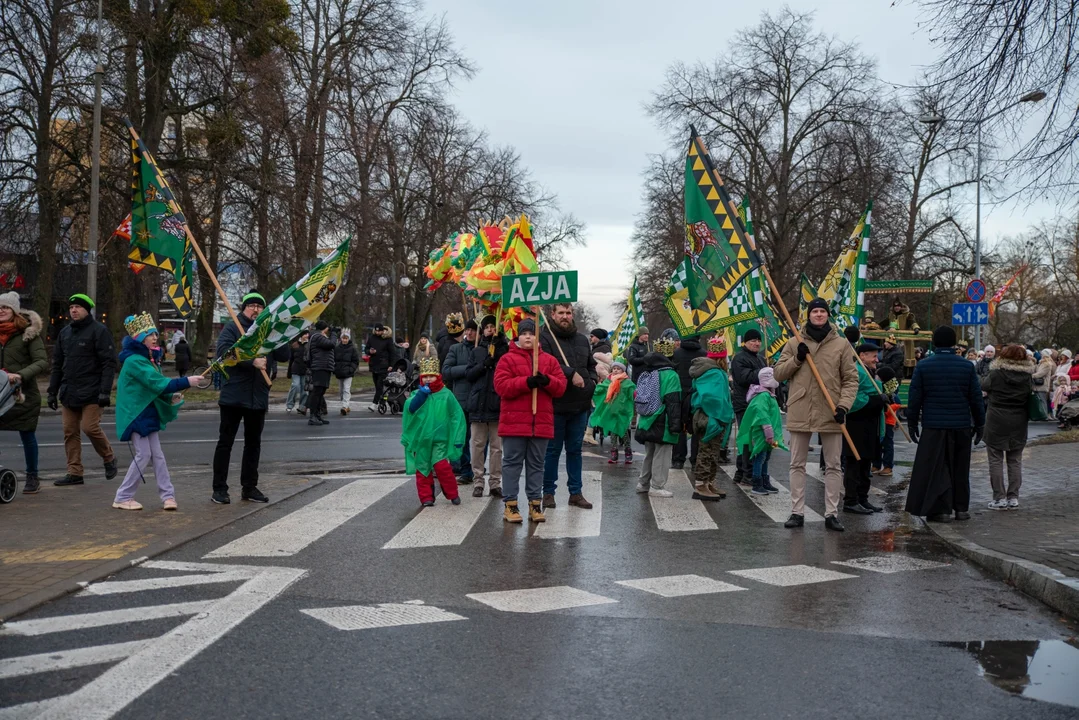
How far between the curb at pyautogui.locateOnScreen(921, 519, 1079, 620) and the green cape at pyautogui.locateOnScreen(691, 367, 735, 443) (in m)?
3.13

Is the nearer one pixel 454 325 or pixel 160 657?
pixel 160 657

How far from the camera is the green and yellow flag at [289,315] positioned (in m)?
9.37

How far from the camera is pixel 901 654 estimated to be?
5320mm

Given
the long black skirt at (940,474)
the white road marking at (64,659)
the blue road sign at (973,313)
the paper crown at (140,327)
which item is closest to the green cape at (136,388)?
the paper crown at (140,327)

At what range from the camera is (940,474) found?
31.7 feet

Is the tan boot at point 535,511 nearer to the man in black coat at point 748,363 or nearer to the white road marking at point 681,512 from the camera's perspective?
the white road marking at point 681,512

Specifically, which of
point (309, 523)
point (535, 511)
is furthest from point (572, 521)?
point (309, 523)

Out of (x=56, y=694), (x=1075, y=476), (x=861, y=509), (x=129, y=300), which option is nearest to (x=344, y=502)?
(x=861, y=509)

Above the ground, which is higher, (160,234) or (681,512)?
(160,234)

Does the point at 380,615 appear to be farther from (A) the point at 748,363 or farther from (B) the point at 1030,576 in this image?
(A) the point at 748,363

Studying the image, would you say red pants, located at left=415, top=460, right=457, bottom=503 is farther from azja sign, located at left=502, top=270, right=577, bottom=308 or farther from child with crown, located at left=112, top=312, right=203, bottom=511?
child with crown, located at left=112, top=312, right=203, bottom=511

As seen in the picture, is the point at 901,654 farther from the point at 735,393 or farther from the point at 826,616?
the point at 735,393

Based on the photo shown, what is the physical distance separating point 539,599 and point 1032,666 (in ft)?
8.62

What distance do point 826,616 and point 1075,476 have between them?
842 cm
